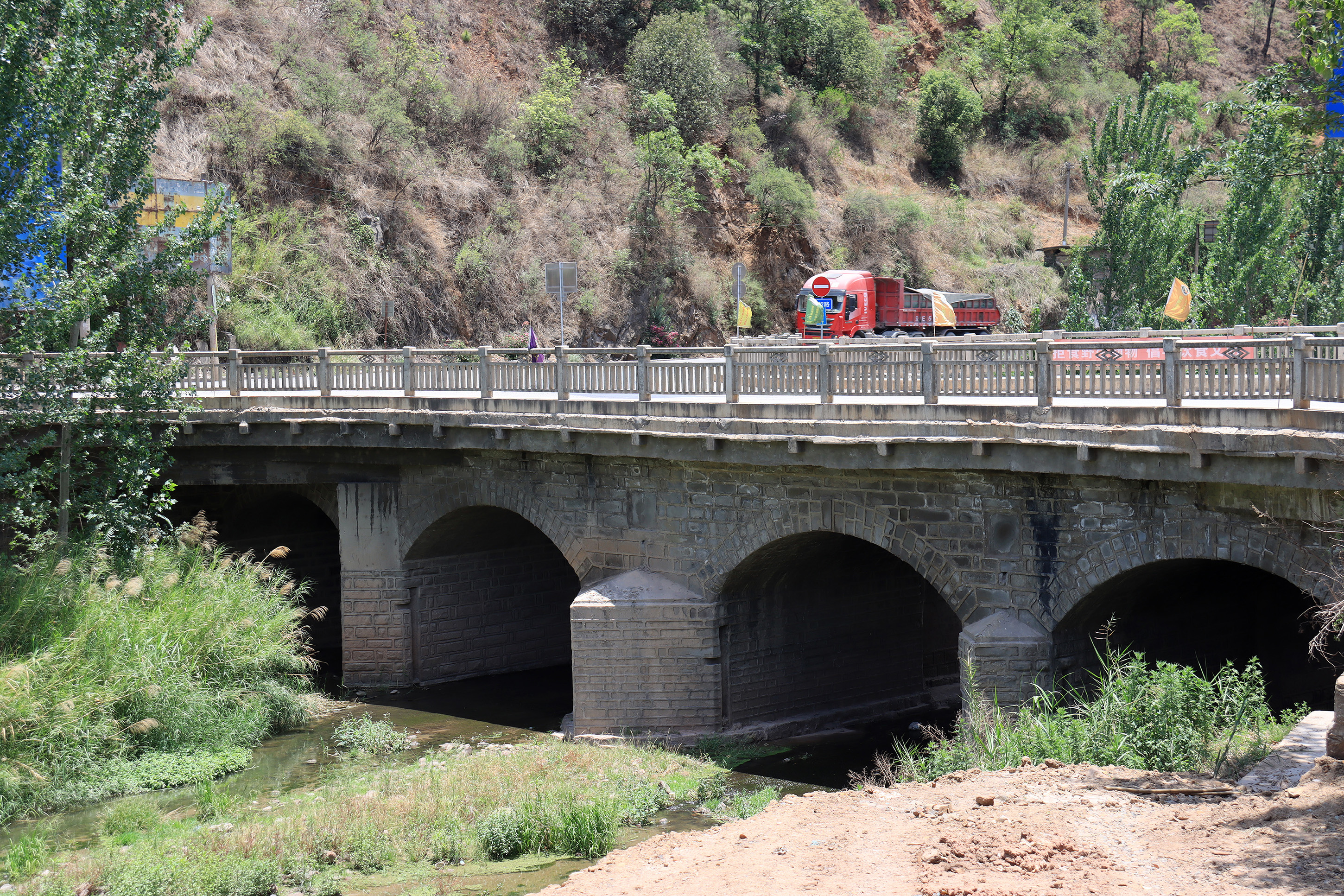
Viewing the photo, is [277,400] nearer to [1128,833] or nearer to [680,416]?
[680,416]

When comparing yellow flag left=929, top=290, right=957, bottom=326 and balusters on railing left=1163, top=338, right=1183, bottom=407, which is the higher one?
yellow flag left=929, top=290, right=957, bottom=326

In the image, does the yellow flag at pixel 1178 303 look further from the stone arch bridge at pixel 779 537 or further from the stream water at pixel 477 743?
the stream water at pixel 477 743

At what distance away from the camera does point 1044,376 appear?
12703 millimetres

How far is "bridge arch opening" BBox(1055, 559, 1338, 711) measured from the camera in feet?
44.5

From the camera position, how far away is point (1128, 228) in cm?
2853

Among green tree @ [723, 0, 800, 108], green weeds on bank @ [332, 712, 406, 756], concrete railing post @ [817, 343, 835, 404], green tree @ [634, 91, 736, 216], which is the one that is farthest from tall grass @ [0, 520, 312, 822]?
green tree @ [723, 0, 800, 108]

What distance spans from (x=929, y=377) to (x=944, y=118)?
4489 cm

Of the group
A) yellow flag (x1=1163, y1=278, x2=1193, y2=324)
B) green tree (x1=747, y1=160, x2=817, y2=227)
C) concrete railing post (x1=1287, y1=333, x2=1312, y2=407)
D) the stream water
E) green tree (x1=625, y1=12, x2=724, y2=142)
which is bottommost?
the stream water

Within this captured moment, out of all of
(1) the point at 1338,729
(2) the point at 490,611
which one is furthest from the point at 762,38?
(1) the point at 1338,729

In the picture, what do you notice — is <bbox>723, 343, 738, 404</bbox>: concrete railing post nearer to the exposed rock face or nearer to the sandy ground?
the sandy ground

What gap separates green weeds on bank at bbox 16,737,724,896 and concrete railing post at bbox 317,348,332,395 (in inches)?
285

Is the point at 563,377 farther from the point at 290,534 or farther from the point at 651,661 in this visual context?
the point at 290,534

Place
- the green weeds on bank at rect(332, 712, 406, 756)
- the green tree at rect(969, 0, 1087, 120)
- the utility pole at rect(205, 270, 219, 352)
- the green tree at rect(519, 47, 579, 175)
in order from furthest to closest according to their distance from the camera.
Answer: the green tree at rect(969, 0, 1087, 120) < the green tree at rect(519, 47, 579, 175) < the utility pole at rect(205, 270, 219, 352) < the green weeds on bank at rect(332, 712, 406, 756)

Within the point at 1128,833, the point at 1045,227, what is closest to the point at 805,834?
the point at 1128,833
